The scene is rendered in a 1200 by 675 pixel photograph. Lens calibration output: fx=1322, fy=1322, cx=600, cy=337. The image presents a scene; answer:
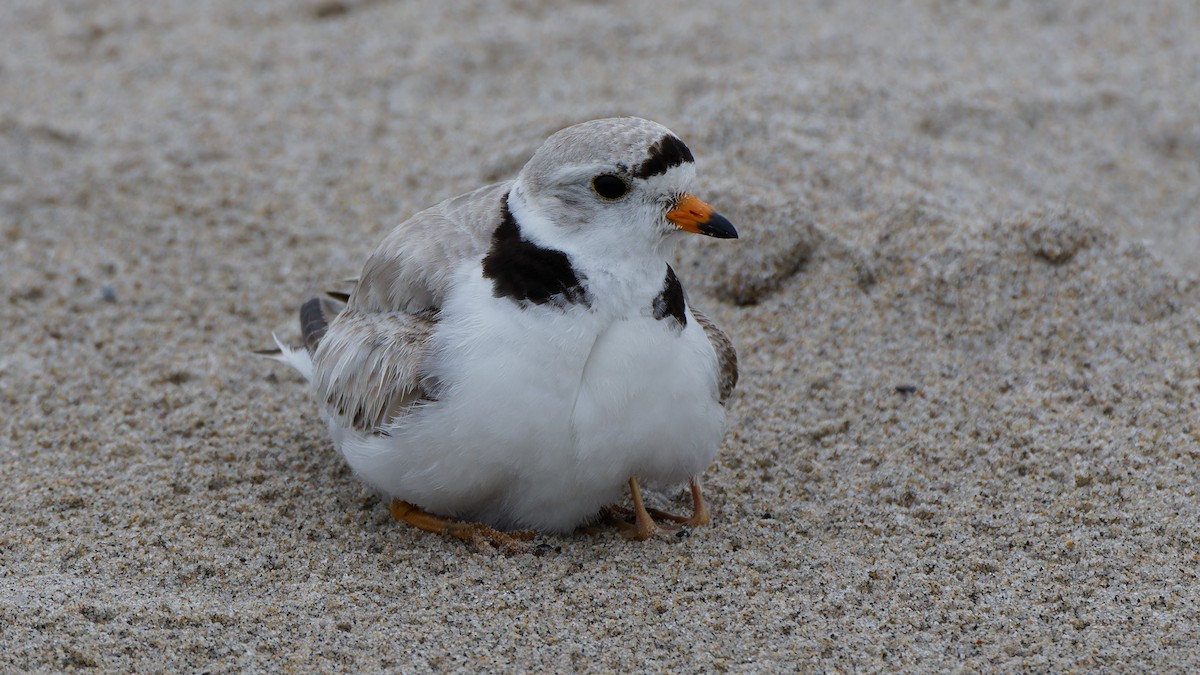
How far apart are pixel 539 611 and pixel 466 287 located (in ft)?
3.17

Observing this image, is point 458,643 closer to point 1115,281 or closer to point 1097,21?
point 1115,281

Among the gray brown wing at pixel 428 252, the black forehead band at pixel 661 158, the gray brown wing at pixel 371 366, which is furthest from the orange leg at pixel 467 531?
the black forehead band at pixel 661 158

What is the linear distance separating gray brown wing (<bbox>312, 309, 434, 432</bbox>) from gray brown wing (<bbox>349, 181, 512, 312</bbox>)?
0.06 meters

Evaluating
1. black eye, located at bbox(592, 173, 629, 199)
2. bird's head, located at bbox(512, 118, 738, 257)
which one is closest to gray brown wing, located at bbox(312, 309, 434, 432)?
bird's head, located at bbox(512, 118, 738, 257)

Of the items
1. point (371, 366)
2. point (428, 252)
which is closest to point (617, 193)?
point (428, 252)

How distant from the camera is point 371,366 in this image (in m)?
4.07

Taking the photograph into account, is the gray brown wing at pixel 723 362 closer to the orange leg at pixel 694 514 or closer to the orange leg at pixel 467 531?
the orange leg at pixel 694 514

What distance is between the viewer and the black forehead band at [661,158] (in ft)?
12.5

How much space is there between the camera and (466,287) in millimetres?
3910

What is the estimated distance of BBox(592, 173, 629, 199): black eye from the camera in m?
3.80

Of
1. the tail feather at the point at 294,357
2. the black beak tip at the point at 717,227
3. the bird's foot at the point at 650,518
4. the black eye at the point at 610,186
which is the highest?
the black eye at the point at 610,186

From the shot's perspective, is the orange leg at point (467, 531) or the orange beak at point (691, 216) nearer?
the orange beak at point (691, 216)

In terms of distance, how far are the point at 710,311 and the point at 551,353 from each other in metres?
1.81

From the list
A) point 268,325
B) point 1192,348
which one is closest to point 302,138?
point 268,325
